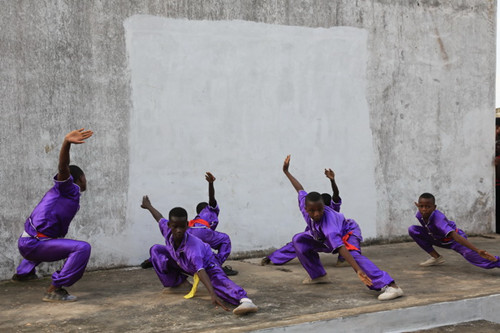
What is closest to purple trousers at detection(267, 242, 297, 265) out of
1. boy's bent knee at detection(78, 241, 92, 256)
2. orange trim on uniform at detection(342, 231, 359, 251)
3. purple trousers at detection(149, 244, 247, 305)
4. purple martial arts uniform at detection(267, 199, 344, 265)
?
purple martial arts uniform at detection(267, 199, 344, 265)

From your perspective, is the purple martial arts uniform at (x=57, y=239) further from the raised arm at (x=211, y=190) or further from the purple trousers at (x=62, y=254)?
the raised arm at (x=211, y=190)

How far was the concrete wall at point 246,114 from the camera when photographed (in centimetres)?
A: 646

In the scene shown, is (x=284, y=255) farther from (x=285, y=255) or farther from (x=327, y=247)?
(x=327, y=247)

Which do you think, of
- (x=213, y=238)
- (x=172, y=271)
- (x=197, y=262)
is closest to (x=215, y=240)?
(x=213, y=238)

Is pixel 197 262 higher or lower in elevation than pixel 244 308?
higher

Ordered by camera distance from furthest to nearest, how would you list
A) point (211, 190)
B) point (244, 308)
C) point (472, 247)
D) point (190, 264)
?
1. point (211, 190)
2. point (472, 247)
3. point (190, 264)
4. point (244, 308)

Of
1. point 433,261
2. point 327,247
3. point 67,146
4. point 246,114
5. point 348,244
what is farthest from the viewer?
point 246,114

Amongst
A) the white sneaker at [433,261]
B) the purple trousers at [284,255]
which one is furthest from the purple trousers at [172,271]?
the white sneaker at [433,261]

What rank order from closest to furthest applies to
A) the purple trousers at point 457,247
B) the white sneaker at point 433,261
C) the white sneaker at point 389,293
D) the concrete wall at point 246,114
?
the white sneaker at point 389,293 → the purple trousers at point 457,247 → the concrete wall at point 246,114 → the white sneaker at point 433,261

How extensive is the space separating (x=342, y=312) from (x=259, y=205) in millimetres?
3053

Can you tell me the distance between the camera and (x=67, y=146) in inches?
196

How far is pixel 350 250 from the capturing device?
5.57 metres

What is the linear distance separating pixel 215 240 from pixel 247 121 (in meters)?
1.75

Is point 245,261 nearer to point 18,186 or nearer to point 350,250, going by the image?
point 350,250
